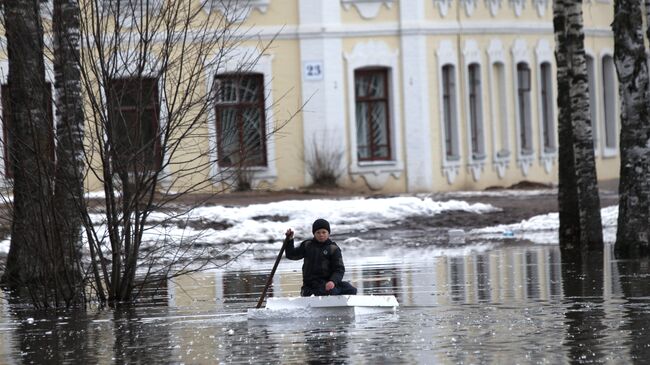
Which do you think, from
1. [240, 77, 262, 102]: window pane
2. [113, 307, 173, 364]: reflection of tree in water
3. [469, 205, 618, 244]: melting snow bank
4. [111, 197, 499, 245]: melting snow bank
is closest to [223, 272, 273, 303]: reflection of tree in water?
[113, 307, 173, 364]: reflection of tree in water

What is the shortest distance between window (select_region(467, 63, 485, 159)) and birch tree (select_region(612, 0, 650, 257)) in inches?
893

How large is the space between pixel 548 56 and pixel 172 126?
1266 inches

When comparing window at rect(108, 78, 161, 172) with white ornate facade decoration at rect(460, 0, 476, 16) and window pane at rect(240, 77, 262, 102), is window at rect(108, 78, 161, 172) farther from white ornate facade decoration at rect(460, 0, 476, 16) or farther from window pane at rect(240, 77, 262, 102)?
white ornate facade decoration at rect(460, 0, 476, 16)

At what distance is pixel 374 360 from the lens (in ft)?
47.6

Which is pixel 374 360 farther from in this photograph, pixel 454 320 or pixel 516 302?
pixel 516 302

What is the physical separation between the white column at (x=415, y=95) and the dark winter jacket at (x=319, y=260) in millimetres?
26576

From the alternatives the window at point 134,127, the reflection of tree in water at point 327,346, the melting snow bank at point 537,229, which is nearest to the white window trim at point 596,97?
the melting snow bank at point 537,229

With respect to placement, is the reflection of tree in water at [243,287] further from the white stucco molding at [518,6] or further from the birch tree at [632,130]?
the white stucco molding at [518,6]

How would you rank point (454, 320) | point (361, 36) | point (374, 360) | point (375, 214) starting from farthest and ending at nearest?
point (361, 36)
point (375, 214)
point (454, 320)
point (374, 360)

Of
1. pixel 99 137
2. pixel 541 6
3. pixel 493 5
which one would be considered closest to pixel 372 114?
pixel 493 5

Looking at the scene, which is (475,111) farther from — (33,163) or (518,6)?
(33,163)

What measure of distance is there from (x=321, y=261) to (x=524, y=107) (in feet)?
106

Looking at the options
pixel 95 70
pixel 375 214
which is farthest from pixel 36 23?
pixel 375 214

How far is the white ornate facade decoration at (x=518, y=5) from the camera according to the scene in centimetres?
4931
